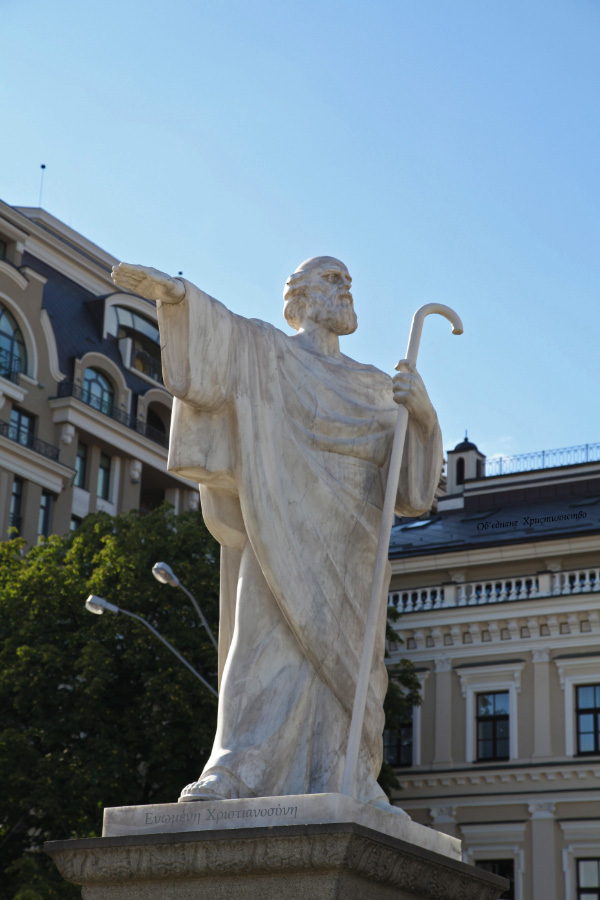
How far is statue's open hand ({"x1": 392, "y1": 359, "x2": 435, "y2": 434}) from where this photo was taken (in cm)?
720

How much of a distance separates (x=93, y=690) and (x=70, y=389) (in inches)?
997

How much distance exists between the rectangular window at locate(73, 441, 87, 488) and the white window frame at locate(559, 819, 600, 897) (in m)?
21.2

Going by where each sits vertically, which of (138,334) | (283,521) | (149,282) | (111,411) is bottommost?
(283,521)

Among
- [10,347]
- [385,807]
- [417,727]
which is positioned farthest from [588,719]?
[385,807]

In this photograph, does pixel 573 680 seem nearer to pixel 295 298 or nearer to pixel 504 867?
pixel 504 867

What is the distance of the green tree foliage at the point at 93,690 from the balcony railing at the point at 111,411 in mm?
19684

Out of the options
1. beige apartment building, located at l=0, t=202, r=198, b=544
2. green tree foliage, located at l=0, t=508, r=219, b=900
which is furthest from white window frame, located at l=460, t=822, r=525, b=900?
beige apartment building, located at l=0, t=202, r=198, b=544

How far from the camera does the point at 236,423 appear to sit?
23.2 ft

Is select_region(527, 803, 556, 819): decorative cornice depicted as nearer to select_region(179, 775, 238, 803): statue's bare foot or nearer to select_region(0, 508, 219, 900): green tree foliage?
select_region(0, 508, 219, 900): green tree foliage

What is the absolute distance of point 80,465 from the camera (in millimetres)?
53562

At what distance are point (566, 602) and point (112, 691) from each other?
14961mm

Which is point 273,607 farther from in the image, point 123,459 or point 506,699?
point 123,459

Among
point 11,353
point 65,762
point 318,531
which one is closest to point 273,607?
point 318,531

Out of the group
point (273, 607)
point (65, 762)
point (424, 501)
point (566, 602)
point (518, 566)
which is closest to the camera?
point (273, 607)
